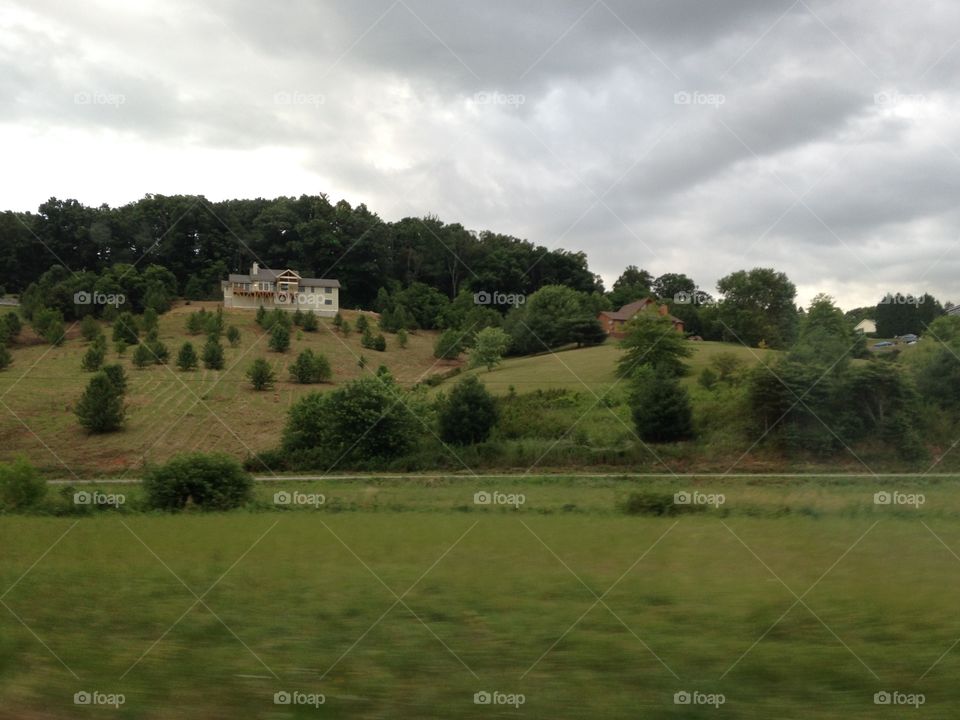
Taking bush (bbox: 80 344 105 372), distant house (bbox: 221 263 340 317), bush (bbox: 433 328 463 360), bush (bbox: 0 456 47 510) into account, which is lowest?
bush (bbox: 0 456 47 510)

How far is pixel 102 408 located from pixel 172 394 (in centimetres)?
167

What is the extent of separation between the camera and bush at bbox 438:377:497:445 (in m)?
18.2

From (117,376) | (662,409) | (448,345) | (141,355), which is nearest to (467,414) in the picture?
(448,345)

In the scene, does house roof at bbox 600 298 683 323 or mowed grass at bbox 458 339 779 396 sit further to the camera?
house roof at bbox 600 298 683 323

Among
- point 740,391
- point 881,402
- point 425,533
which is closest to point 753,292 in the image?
point 740,391

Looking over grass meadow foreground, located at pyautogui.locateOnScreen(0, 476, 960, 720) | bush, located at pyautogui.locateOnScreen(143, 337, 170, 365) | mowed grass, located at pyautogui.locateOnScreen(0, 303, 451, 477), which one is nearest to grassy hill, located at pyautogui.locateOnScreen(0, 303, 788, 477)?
mowed grass, located at pyautogui.locateOnScreen(0, 303, 451, 477)

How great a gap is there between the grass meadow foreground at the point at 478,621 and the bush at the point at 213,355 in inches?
284

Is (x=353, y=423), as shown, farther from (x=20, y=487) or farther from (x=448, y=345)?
(x=20, y=487)

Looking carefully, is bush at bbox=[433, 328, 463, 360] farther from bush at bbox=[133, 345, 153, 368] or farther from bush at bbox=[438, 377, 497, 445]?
bush at bbox=[133, 345, 153, 368]

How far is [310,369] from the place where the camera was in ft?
59.9

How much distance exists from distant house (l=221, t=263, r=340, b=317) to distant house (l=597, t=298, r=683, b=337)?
7702 millimetres

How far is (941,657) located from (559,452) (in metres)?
13.8

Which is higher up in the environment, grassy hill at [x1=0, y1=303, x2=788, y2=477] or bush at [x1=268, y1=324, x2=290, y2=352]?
bush at [x1=268, y1=324, x2=290, y2=352]

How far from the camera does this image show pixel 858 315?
2089cm
